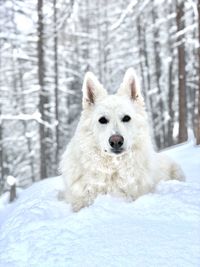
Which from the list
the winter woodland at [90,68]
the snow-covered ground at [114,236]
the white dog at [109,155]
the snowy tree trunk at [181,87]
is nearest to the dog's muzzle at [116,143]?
the white dog at [109,155]

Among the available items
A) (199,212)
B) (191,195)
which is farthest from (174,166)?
(199,212)

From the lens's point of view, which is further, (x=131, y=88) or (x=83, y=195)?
(x=131, y=88)

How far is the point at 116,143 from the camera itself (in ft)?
15.0

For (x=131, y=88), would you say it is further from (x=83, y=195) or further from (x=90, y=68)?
(x=90, y=68)

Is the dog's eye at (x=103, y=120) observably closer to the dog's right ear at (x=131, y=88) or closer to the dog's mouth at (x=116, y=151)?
the dog's mouth at (x=116, y=151)

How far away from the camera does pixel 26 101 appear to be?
31031 millimetres

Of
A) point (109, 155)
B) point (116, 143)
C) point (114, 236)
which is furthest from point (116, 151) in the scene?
point (114, 236)

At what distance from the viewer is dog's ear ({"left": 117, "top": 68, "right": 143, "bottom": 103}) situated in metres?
5.34

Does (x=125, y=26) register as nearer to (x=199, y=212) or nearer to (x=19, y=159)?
(x=19, y=159)

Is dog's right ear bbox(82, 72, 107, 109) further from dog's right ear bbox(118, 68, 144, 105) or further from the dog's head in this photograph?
dog's right ear bbox(118, 68, 144, 105)

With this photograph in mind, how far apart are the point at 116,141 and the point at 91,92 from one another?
3.42 feet

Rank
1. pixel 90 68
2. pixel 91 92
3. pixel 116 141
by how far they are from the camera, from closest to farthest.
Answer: pixel 116 141 < pixel 91 92 < pixel 90 68

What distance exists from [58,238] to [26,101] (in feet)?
92.9

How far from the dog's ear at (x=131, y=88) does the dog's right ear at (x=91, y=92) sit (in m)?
0.26
